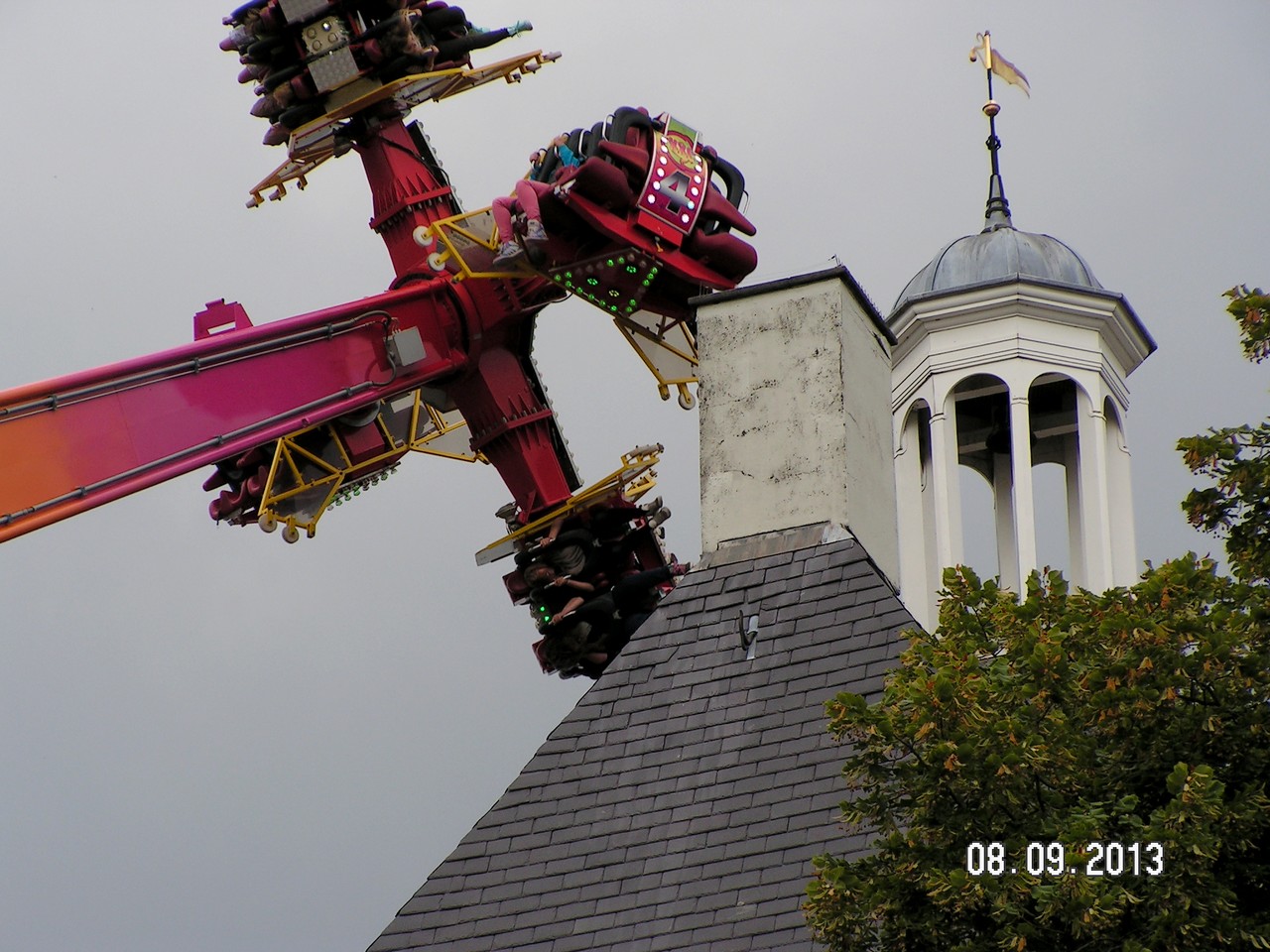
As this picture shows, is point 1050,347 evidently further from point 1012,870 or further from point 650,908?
point 1012,870

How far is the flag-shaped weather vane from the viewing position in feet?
119

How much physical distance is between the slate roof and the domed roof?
13.3 metres

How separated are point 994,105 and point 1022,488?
671 centimetres

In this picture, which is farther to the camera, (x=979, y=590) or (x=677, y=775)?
(x=677, y=775)

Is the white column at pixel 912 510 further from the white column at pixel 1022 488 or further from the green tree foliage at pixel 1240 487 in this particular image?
the green tree foliage at pixel 1240 487

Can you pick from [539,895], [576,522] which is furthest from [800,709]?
[576,522]

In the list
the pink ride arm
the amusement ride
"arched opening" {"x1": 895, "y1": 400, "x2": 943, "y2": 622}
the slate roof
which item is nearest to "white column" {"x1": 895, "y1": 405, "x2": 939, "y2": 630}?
"arched opening" {"x1": 895, "y1": 400, "x2": 943, "y2": 622}

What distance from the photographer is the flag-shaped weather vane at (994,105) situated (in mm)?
36344

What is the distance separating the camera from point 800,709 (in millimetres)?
20031

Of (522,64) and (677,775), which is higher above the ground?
(522,64)

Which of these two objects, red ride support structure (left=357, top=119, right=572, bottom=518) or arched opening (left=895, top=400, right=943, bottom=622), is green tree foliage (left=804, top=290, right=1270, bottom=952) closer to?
red ride support structure (left=357, top=119, right=572, bottom=518)

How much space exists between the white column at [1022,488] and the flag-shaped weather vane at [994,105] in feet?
11.2

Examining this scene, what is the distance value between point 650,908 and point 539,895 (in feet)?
3.17

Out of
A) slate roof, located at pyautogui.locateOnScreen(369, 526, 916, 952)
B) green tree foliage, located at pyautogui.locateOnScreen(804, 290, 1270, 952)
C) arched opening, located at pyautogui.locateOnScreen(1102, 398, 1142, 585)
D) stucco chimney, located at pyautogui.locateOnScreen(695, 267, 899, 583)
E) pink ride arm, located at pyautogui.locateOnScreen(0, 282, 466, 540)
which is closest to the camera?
green tree foliage, located at pyautogui.locateOnScreen(804, 290, 1270, 952)
